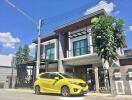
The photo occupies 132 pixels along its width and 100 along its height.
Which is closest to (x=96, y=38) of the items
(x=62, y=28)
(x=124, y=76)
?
(x=124, y=76)

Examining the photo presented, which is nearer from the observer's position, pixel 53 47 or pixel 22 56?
pixel 53 47

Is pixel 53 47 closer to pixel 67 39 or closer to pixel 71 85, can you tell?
pixel 67 39

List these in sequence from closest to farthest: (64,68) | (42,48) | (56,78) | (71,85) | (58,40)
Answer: (71,85) < (56,78) < (64,68) < (58,40) < (42,48)

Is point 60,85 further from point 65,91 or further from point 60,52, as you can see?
point 60,52

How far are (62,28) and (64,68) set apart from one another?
4774mm

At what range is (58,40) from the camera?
26016mm

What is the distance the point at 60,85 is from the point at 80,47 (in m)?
10.2

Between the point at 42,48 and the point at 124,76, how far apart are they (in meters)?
16.6

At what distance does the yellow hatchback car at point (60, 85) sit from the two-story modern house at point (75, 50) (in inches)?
259

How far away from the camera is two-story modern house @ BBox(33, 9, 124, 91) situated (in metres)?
21.8

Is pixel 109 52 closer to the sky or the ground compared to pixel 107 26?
closer to the ground

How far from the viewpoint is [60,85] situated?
14195mm

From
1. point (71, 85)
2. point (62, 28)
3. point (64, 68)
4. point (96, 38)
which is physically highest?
point (62, 28)

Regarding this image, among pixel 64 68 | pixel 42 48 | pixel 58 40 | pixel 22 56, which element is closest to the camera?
pixel 64 68
